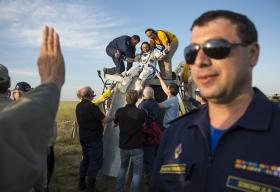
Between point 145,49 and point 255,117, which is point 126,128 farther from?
point 255,117

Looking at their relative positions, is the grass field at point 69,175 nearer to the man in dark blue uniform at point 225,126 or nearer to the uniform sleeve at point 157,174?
the uniform sleeve at point 157,174

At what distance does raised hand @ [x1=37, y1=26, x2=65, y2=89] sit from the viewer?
1.83 metres

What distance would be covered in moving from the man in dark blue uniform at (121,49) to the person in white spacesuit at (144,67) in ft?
1.14

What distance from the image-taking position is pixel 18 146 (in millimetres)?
1530

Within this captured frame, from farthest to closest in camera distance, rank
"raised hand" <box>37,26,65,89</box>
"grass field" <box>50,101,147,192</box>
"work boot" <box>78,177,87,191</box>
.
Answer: "grass field" <box>50,101,147,192</box> < "work boot" <box>78,177,87,191</box> < "raised hand" <box>37,26,65,89</box>

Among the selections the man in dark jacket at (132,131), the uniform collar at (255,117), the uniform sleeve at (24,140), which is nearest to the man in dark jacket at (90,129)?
the man in dark jacket at (132,131)

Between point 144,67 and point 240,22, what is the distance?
703 centimetres

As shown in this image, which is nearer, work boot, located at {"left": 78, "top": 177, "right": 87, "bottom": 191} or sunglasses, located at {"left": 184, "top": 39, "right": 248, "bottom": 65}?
sunglasses, located at {"left": 184, "top": 39, "right": 248, "bottom": 65}

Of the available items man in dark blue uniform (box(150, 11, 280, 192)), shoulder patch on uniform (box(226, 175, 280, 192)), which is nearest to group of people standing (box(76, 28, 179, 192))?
man in dark blue uniform (box(150, 11, 280, 192))

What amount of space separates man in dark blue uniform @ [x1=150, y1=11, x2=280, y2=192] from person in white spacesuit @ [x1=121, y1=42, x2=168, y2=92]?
6.56 meters

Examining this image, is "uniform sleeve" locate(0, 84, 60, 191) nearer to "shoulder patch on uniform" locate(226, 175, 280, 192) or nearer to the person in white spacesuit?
"shoulder patch on uniform" locate(226, 175, 280, 192)

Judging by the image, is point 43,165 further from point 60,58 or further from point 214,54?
point 214,54

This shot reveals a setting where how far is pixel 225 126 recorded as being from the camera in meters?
2.17

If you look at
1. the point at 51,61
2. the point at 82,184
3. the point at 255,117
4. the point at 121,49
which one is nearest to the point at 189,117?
the point at 255,117
